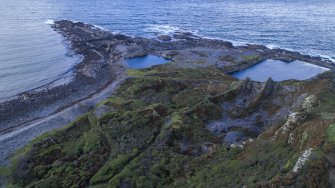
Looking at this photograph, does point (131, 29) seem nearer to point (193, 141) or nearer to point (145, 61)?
point (145, 61)

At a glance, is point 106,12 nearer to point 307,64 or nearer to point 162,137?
point 307,64

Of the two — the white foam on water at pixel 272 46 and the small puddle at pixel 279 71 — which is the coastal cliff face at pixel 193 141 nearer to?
the small puddle at pixel 279 71

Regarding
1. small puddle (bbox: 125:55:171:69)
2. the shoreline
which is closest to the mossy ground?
the shoreline

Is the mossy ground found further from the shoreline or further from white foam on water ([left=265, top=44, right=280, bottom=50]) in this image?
white foam on water ([left=265, top=44, right=280, bottom=50])

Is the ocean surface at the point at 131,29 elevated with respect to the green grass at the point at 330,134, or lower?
lower

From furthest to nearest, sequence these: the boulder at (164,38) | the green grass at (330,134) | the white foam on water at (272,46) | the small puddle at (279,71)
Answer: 1. the boulder at (164,38)
2. the white foam on water at (272,46)
3. the small puddle at (279,71)
4. the green grass at (330,134)

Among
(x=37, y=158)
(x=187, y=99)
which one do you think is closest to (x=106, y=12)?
(x=187, y=99)

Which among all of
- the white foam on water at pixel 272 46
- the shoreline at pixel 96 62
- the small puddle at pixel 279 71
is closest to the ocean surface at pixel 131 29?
the white foam on water at pixel 272 46

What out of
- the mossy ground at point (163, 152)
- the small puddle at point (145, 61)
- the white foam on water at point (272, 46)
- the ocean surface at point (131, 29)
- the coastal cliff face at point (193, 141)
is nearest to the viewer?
the coastal cliff face at point (193, 141)
